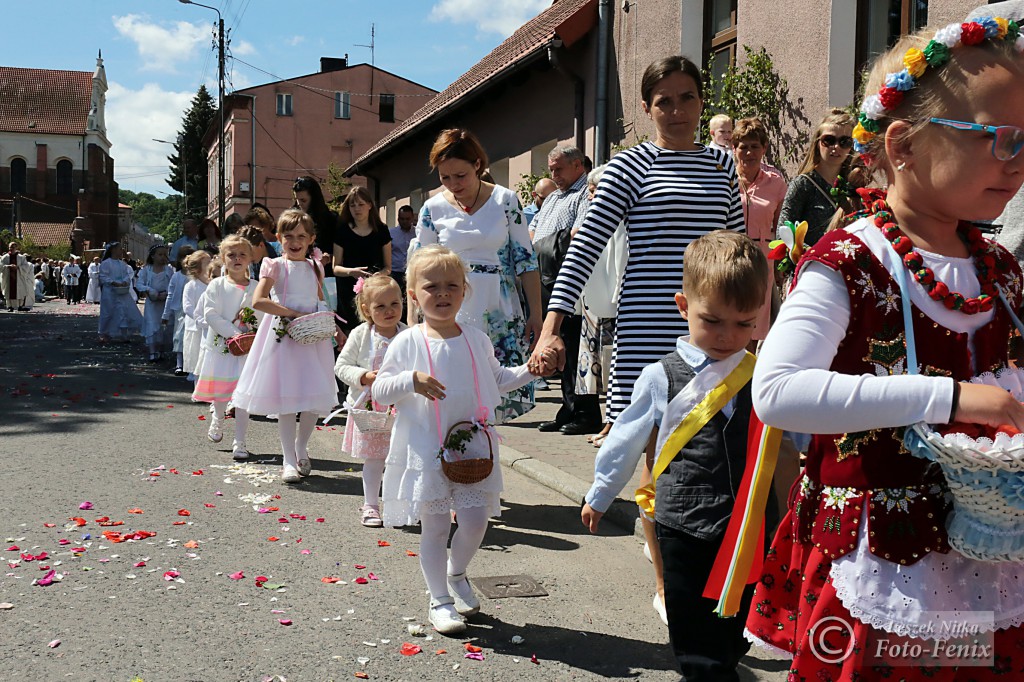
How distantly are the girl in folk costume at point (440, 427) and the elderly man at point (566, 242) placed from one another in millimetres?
3924

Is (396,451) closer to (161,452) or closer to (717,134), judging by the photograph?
(717,134)

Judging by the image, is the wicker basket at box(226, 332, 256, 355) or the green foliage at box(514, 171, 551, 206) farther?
the green foliage at box(514, 171, 551, 206)

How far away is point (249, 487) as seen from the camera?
23.7ft

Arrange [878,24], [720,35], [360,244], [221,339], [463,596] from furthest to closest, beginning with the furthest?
[720,35] → [360,244] → [878,24] → [221,339] → [463,596]

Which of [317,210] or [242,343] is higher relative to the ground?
[317,210]

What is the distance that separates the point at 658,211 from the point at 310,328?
3.87m

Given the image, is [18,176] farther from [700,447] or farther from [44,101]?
[700,447]

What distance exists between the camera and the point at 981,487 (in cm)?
175

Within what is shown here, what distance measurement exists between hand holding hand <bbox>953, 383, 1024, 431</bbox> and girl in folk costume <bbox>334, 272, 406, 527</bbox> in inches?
180

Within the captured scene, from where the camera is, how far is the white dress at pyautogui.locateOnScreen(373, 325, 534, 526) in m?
4.48

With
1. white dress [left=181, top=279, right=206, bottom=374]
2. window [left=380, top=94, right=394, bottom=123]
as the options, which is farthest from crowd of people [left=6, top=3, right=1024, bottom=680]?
window [left=380, top=94, right=394, bottom=123]

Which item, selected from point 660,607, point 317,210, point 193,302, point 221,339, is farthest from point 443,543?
point 193,302

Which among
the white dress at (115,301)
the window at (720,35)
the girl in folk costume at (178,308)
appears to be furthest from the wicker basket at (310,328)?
the white dress at (115,301)

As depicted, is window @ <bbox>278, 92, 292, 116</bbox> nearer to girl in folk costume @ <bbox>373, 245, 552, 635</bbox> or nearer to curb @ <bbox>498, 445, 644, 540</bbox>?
curb @ <bbox>498, 445, 644, 540</bbox>
